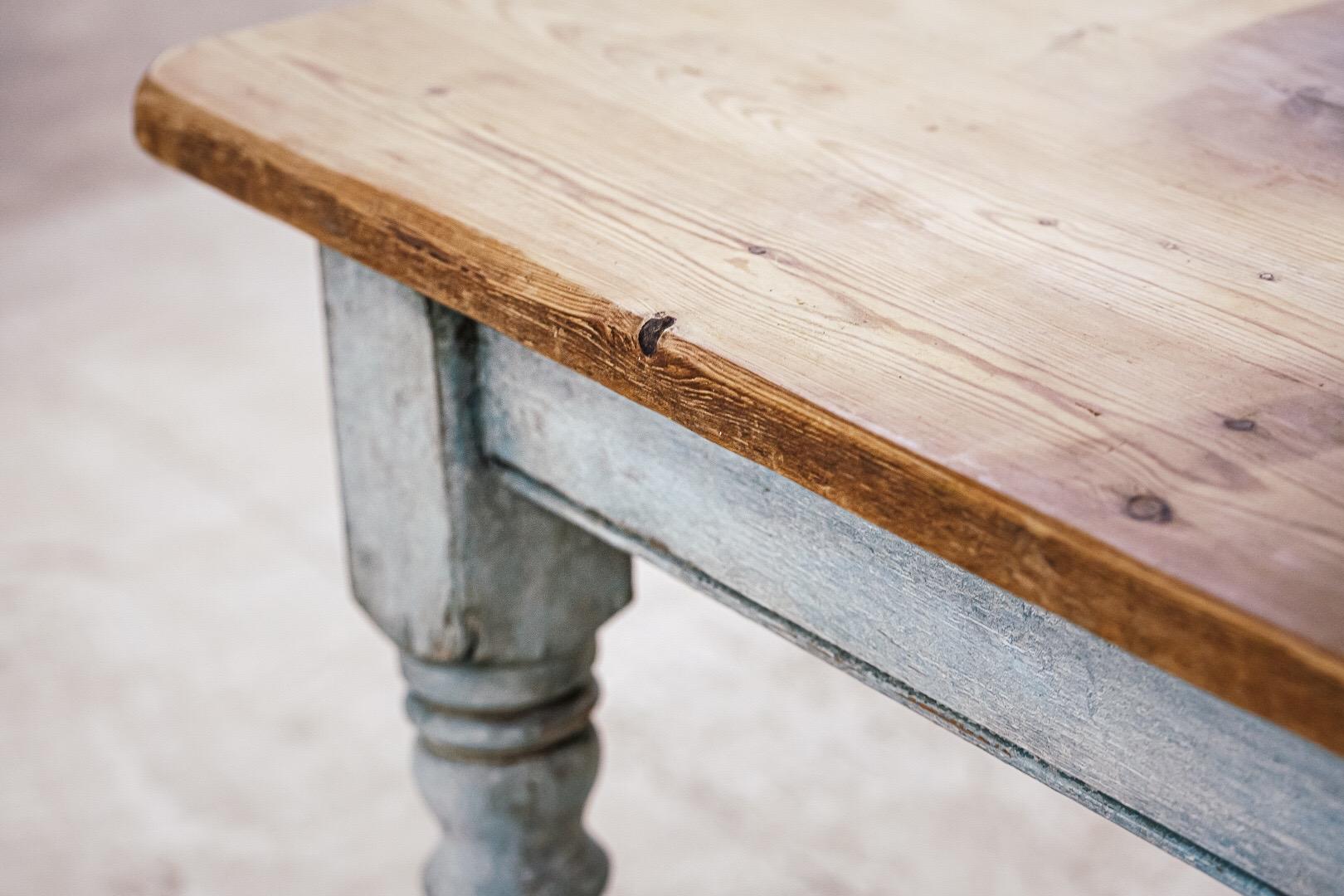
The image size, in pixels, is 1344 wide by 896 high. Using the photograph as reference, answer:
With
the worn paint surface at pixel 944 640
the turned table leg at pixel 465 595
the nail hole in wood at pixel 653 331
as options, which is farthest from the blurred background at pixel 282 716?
the nail hole in wood at pixel 653 331

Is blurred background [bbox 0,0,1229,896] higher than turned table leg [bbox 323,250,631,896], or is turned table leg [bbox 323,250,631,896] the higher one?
turned table leg [bbox 323,250,631,896]

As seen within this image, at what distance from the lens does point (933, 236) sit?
0.58 meters

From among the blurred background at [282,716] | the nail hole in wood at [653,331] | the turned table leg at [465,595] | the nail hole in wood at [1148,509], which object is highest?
the nail hole in wood at [1148,509]

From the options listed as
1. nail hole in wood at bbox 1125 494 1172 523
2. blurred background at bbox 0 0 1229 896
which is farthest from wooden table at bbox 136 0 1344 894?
blurred background at bbox 0 0 1229 896

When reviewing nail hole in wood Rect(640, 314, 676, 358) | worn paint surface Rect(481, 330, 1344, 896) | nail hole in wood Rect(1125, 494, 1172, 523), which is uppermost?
nail hole in wood Rect(1125, 494, 1172, 523)

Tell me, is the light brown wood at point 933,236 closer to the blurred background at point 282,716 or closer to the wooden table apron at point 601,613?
the wooden table apron at point 601,613

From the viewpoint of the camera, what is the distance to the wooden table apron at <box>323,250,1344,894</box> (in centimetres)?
49

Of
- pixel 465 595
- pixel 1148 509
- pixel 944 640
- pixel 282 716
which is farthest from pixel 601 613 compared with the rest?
pixel 282 716

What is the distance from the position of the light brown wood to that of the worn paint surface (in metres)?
0.07

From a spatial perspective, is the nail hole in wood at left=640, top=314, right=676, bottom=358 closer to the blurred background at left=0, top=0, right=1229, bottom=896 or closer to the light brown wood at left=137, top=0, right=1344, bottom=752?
the light brown wood at left=137, top=0, right=1344, bottom=752

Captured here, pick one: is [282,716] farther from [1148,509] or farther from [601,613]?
[1148,509]

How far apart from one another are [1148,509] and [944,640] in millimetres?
136

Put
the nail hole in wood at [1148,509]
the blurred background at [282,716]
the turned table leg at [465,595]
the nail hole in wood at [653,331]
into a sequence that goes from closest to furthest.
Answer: the nail hole in wood at [1148,509]
the nail hole in wood at [653,331]
the turned table leg at [465,595]
the blurred background at [282,716]

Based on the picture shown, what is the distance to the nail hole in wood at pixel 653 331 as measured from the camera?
0.52 m
